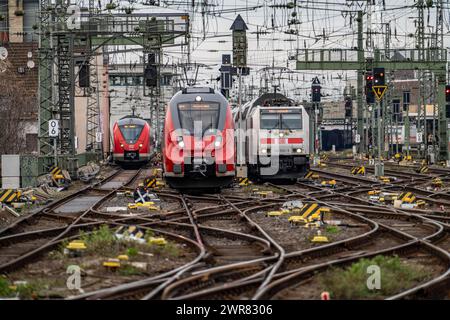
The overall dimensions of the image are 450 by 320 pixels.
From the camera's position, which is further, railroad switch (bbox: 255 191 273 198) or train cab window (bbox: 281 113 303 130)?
train cab window (bbox: 281 113 303 130)

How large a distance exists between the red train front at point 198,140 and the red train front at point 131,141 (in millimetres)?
23622

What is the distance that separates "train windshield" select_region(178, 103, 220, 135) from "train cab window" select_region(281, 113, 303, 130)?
19.1 feet

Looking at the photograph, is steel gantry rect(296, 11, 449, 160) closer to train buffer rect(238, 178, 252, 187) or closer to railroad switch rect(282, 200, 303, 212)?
train buffer rect(238, 178, 252, 187)

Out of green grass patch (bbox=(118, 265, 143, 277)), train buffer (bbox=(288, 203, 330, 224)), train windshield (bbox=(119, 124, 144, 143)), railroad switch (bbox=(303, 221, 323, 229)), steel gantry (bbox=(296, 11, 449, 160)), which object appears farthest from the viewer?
steel gantry (bbox=(296, 11, 449, 160))

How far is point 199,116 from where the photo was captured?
80.1 feet

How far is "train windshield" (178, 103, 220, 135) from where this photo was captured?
79.6ft

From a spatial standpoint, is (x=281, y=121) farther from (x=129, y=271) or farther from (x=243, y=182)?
(x=129, y=271)

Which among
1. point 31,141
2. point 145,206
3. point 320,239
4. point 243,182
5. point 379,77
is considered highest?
point 379,77

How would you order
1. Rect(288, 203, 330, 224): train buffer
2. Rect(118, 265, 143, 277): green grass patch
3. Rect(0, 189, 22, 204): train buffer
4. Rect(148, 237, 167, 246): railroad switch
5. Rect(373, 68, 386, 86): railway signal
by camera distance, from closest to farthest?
Rect(118, 265, 143, 277): green grass patch, Rect(148, 237, 167, 246): railroad switch, Rect(288, 203, 330, 224): train buffer, Rect(0, 189, 22, 204): train buffer, Rect(373, 68, 386, 86): railway signal

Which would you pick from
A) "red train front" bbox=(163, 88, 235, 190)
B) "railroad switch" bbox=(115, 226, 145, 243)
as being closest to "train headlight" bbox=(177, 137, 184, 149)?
"red train front" bbox=(163, 88, 235, 190)

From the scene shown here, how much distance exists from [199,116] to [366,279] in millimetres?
15972

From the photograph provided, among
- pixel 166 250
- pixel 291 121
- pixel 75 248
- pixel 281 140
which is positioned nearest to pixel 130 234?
pixel 75 248

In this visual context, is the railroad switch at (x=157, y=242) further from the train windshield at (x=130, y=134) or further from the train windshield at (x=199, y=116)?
the train windshield at (x=130, y=134)
